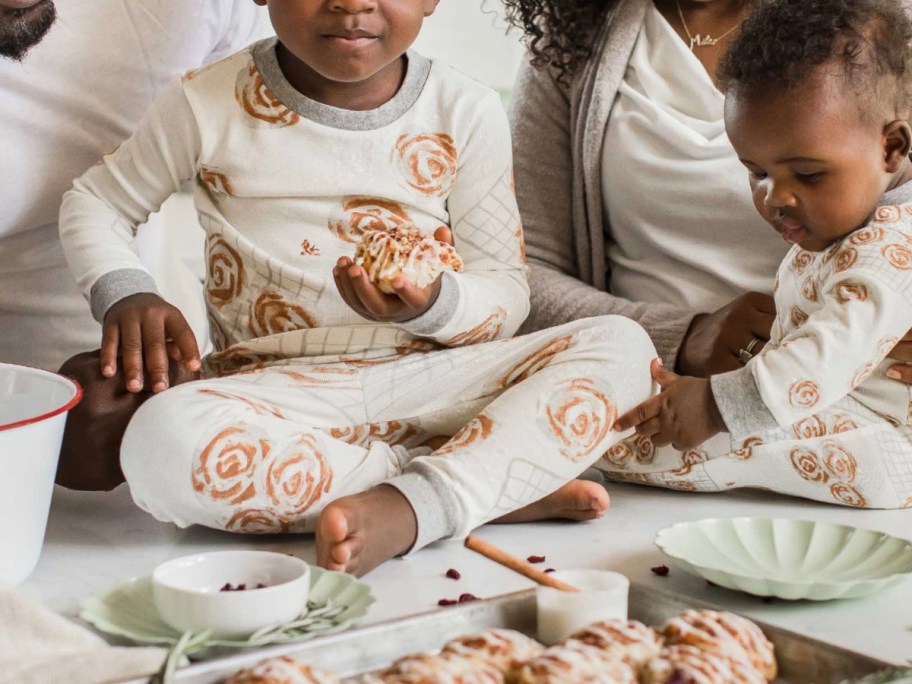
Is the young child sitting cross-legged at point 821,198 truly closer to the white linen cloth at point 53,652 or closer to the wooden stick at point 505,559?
the wooden stick at point 505,559

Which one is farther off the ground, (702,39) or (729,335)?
(702,39)

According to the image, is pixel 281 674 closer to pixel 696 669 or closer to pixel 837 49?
pixel 696 669

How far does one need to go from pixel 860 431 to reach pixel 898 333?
0.53 ft

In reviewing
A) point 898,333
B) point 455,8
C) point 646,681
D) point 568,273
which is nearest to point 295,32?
point 568,273

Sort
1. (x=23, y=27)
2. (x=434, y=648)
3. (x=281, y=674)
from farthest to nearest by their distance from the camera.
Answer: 1. (x=23, y=27)
2. (x=434, y=648)
3. (x=281, y=674)

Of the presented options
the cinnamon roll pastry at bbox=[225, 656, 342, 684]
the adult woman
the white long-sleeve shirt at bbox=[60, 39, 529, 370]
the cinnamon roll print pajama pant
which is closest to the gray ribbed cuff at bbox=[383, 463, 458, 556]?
the cinnamon roll print pajama pant

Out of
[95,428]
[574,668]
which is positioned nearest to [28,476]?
[95,428]

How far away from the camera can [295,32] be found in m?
1.37

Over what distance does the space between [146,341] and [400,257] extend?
0.30m

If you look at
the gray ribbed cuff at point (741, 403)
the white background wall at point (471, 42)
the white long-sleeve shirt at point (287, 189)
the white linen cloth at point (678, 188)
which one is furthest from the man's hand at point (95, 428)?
the white background wall at point (471, 42)

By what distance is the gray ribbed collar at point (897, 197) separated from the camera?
1359 mm

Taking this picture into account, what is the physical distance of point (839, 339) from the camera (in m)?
1.28

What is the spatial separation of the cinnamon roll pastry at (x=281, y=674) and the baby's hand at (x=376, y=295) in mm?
539

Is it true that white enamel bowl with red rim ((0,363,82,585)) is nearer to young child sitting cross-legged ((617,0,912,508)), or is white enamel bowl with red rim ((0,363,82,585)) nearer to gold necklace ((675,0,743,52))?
young child sitting cross-legged ((617,0,912,508))
